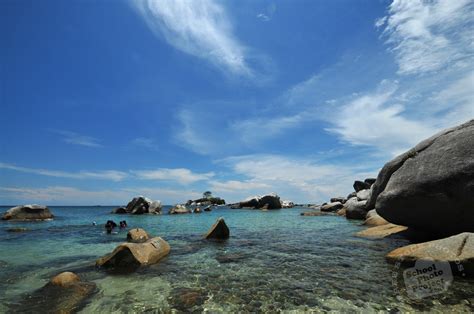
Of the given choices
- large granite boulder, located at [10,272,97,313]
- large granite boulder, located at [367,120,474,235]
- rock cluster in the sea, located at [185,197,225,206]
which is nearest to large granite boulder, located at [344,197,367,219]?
large granite boulder, located at [367,120,474,235]

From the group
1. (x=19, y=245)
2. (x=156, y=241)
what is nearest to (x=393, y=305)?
(x=156, y=241)

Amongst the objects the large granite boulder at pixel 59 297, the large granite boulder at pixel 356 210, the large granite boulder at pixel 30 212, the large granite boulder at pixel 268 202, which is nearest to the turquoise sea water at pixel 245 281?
the large granite boulder at pixel 59 297

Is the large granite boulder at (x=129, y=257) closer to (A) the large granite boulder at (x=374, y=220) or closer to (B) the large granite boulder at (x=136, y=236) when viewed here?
(B) the large granite boulder at (x=136, y=236)

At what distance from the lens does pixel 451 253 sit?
845cm

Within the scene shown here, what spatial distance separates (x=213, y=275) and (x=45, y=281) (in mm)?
6188

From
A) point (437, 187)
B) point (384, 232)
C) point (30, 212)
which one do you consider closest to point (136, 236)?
point (384, 232)

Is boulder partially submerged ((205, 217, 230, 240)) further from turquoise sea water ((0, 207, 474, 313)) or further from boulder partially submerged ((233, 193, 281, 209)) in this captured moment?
boulder partially submerged ((233, 193, 281, 209))

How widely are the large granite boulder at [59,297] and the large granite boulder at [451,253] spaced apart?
1101 cm

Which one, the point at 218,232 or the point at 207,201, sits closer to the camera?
the point at 218,232

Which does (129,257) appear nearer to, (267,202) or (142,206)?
(142,206)

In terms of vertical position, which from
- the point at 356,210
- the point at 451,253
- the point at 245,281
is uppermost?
the point at 356,210

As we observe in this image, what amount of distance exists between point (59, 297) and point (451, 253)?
1255cm

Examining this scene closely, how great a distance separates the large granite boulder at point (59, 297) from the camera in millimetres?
6854

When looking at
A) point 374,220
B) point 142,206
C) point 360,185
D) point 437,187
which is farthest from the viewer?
point 142,206
